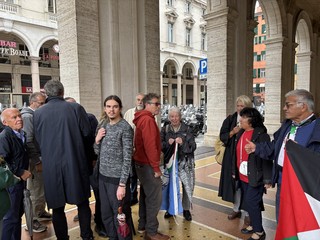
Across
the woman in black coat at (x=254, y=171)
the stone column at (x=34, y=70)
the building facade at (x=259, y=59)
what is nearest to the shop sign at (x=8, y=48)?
the stone column at (x=34, y=70)

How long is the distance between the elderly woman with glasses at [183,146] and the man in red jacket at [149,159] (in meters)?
0.47

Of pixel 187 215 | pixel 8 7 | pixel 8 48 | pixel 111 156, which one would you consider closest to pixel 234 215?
pixel 187 215

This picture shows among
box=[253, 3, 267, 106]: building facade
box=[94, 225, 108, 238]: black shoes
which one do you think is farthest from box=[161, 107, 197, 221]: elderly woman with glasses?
box=[253, 3, 267, 106]: building facade

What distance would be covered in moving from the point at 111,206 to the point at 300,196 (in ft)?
5.81

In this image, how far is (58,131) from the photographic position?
2.63 m

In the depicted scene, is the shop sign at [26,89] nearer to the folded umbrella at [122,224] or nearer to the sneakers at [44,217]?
the sneakers at [44,217]

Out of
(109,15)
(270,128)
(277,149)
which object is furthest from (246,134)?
(270,128)

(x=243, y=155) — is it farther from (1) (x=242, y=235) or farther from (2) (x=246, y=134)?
(1) (x=242, y=235)

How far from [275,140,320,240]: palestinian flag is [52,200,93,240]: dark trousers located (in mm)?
1963

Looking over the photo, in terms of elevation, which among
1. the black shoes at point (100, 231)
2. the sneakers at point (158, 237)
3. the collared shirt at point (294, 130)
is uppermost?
the collared shirt at point (294, 130)

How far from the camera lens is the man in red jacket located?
2846mm

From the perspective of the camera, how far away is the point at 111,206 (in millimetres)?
2707

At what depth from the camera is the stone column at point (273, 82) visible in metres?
11.6

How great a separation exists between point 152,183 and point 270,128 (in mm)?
10233
